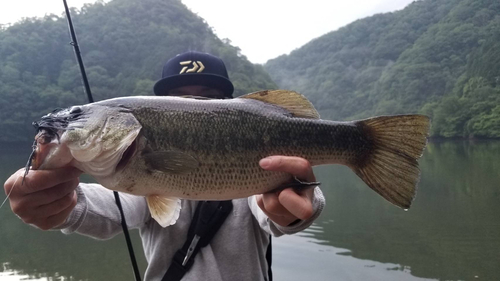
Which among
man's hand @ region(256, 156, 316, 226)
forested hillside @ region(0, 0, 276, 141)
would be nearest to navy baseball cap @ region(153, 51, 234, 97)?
man's hand @ region(256, 156, 316, 226)

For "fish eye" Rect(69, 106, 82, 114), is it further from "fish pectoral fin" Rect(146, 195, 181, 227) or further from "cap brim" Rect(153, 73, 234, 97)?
"cap brim" Rect(153, 73, 234, 97)

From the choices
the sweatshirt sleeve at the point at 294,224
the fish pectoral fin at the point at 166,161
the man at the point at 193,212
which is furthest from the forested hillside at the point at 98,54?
the fish pectoral fin at the point at 166,161

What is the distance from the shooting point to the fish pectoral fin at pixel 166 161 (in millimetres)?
1925

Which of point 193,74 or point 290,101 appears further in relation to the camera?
point 193,74

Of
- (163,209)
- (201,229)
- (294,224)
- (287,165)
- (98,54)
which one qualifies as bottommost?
(201,229)

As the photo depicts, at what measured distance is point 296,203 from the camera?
1967 millimetres

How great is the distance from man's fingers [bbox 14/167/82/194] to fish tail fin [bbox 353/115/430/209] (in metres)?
1.67

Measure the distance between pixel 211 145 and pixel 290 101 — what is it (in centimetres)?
59

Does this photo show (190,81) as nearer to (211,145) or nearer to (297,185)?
(211,145)

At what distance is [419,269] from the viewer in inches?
400

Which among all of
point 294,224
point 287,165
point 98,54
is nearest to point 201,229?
point 294,224

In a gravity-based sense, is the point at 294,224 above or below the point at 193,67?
below

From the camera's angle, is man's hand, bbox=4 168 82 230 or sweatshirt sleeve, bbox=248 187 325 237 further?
sweatshirt sleeve, bbox=248 187 325 237

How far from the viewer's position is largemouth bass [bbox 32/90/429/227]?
6.18 ft
